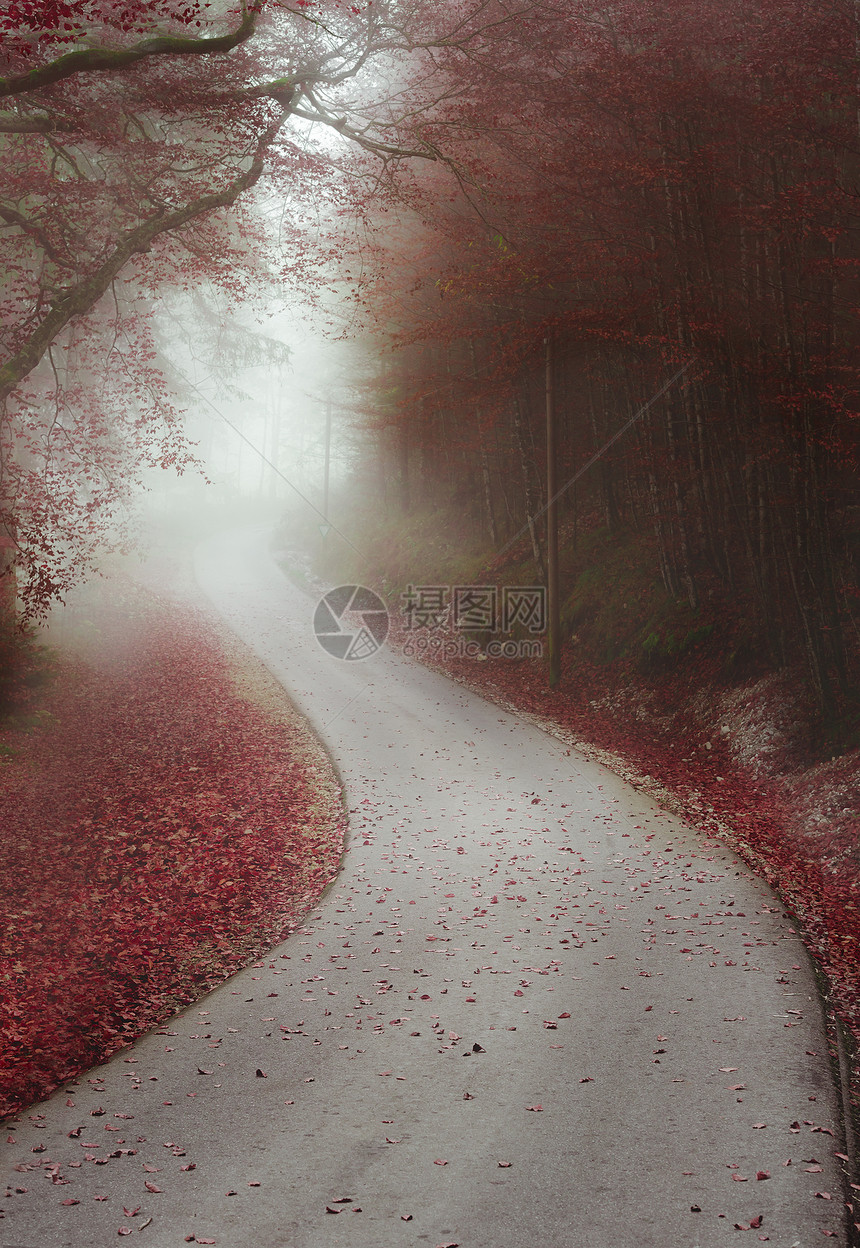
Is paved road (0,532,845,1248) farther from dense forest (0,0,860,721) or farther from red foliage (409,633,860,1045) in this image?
dense forest (0,0,860,721)

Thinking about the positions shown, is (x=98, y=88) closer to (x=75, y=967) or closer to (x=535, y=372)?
(x=75, y=967)

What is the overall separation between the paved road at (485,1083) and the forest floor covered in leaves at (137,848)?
441mm

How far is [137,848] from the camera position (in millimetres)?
9195

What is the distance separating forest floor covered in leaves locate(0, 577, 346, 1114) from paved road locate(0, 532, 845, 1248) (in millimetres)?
441

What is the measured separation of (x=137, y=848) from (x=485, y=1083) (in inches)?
214

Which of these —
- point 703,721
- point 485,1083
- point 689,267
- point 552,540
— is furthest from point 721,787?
point 689,267

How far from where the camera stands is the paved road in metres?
4.04

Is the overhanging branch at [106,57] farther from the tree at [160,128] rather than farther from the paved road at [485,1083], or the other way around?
the paved road at [485,1083]

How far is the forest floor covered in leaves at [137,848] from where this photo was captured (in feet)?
20.3

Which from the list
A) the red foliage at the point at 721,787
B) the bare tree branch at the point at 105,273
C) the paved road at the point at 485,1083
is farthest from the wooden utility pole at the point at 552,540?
the bare tree branch at the point at 105,273

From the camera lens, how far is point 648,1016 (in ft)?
19.8

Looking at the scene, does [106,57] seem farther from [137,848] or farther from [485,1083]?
[485,1083]

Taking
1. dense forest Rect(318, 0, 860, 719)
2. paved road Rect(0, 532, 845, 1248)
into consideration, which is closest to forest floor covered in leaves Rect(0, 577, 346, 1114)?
paved road Rect(0, 532, 845, 1248)

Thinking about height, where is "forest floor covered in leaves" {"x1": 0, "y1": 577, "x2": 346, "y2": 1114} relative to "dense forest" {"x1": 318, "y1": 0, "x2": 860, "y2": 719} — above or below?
below
